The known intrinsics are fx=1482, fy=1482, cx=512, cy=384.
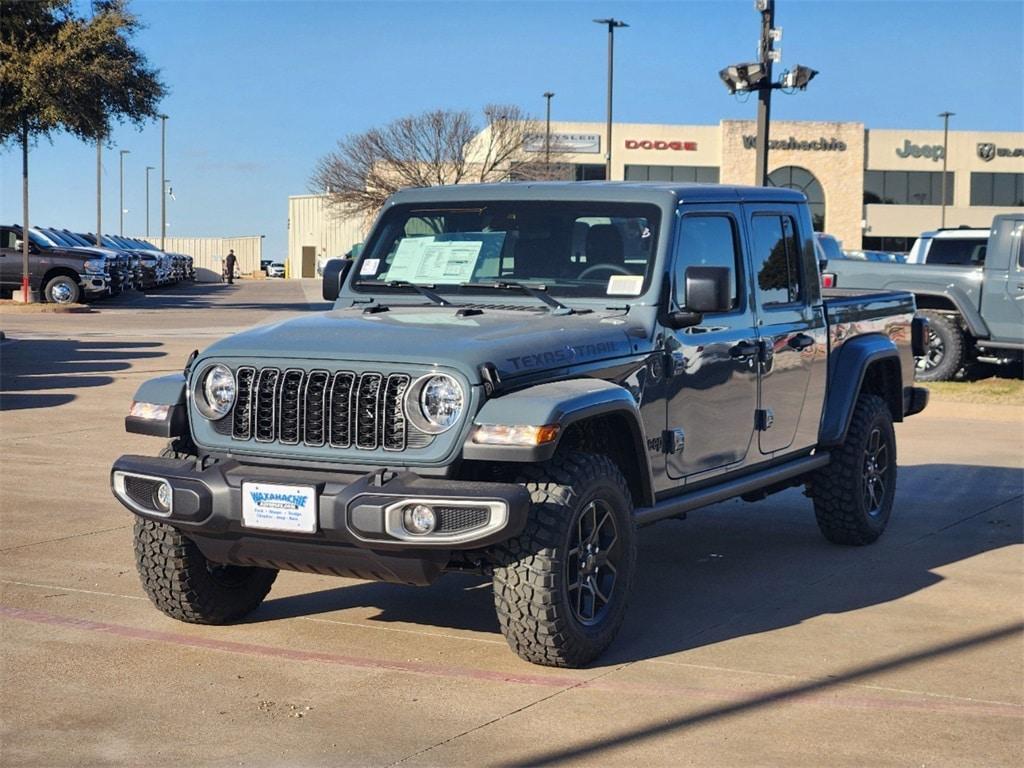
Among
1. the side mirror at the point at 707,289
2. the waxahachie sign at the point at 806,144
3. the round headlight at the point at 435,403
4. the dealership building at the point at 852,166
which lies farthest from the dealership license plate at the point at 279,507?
the waxahachie sign at the point at 806,144

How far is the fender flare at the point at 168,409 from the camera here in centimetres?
590

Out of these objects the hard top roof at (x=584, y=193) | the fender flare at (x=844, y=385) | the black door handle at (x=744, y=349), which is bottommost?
the fender flare at (x=844, y=385)

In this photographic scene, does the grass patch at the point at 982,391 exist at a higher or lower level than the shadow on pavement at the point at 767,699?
higher

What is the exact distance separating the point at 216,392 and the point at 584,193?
1997mm

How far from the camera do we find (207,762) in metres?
4.62

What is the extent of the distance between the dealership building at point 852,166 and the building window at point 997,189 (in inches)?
1.9

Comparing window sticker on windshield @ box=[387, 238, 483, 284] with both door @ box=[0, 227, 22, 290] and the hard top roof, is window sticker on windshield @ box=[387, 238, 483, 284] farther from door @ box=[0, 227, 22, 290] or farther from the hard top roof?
door @ box=[0, 227, 22, 290]

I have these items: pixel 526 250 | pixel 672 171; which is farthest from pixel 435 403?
pixel 672 171

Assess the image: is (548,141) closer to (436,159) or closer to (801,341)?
(436,159)

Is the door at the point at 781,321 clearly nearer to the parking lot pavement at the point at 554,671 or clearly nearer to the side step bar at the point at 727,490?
the side step bar at the point at 727,490

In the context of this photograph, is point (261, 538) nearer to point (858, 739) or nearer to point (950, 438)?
point (858, 739)

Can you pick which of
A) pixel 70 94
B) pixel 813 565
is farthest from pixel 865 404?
pixel 70 94

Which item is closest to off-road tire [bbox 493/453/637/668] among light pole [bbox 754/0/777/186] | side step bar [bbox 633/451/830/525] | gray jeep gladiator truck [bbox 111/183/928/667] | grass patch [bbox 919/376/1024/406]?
gray jeep gladiator truck [bbox 111/183/928/667]

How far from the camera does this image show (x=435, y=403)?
5.43 metres
